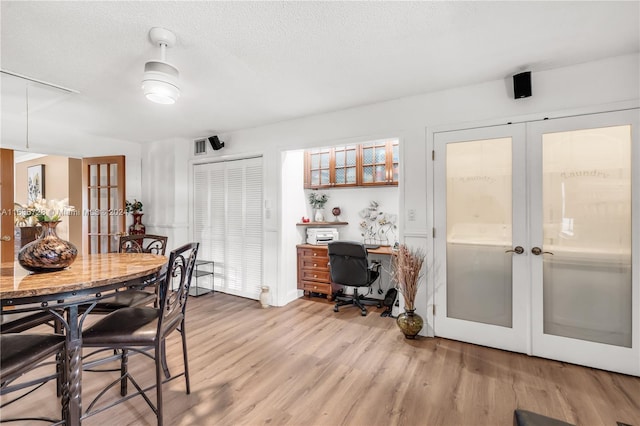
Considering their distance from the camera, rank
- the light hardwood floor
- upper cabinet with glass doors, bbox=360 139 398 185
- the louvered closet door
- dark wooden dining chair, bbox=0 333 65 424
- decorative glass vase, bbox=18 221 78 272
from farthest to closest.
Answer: the louvered closet door
upper cabinet with glass doors, bbox=360 139 398 185
the light hardwood floor
decorative glass vase, bbox=18 221 78 272
dark wooden dining chair, bbox=0 333 65 424

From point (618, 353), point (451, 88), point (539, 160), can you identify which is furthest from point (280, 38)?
point (618, 353)

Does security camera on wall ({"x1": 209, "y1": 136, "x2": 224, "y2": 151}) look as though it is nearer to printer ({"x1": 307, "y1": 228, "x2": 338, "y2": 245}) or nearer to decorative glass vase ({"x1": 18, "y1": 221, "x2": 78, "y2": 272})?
printer ({"x1": 307, "y1": 228, "x2": 338, "y2": 245})

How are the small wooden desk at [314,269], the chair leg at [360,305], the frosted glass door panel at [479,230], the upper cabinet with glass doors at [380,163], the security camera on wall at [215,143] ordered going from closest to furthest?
1. the frosted glass door panel at [479,230]
2. the chair leg at [360,305]
3. the upper cabinet with glass doors at [380,163]
4. the small wooden desk at [314,269]
5. the security camera on wall at [215,143]

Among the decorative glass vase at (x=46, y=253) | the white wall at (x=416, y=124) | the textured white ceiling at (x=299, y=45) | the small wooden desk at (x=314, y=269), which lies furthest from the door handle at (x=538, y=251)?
the decorative glass vase at (x=46, y=253)

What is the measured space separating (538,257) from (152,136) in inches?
205

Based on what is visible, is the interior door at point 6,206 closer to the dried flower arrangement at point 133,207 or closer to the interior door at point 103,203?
the interior door at point 103,203

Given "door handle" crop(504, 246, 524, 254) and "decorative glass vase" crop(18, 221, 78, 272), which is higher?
"decorative glass vase" crop(18, 221, 78, 272)

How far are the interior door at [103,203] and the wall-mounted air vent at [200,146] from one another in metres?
1.03

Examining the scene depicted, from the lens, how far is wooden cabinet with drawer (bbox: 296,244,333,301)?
4.08 metres

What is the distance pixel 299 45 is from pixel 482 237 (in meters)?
2.35

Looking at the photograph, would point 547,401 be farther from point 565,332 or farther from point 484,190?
point 484,190

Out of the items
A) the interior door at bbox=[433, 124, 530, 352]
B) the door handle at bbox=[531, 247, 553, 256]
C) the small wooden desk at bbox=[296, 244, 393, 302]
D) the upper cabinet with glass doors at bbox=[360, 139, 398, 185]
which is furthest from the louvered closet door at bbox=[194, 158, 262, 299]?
the door handle at bbox=[531, 247, 553, 256]

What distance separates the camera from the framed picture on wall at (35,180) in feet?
19.4

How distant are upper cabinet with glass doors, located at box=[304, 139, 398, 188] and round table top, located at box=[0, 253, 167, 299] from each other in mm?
2710
